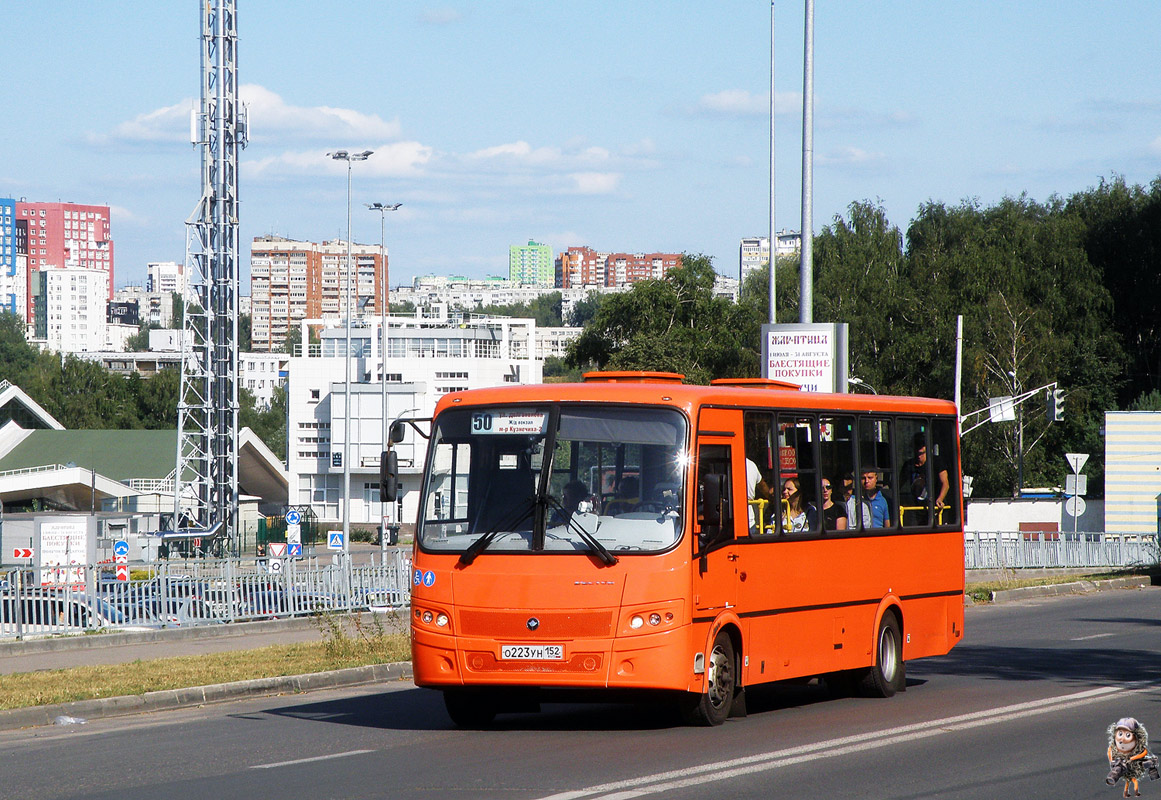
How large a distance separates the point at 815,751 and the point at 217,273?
176 ft

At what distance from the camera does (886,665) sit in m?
14.3

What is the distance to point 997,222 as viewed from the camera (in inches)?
3248

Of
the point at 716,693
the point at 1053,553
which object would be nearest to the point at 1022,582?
the point at 1053,553

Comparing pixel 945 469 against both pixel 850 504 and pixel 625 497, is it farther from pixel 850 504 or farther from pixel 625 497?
pixel 625 497

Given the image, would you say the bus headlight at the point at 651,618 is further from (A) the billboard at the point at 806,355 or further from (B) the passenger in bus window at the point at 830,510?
(A) the billboard at the point at 806,355

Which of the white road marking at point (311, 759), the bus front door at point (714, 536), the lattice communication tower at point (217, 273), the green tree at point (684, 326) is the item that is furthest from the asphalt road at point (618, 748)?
the green tree at point (684, 326)

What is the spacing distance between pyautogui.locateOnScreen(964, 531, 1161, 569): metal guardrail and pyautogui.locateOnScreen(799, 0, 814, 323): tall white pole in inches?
699

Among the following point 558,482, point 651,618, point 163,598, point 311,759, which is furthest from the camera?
point 163,598

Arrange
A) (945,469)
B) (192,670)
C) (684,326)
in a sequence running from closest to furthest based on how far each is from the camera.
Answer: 1. (945,469)
2. (192,670)
3. (684,326)

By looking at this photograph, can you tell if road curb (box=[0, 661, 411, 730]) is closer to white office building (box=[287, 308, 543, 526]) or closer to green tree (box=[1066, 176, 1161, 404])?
green tree (box=[1066, 176, 1161, 404])

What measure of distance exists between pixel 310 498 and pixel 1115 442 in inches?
2489

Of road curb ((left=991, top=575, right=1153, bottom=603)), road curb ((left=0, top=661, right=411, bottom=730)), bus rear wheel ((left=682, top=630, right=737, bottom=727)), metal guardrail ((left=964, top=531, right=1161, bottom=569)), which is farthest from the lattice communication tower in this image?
bus rear wheel ((left=682, top=630, right=737, bottom=727))

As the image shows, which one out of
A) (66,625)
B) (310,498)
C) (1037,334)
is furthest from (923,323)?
(66,625)

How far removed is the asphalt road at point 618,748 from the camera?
29.6 feet
